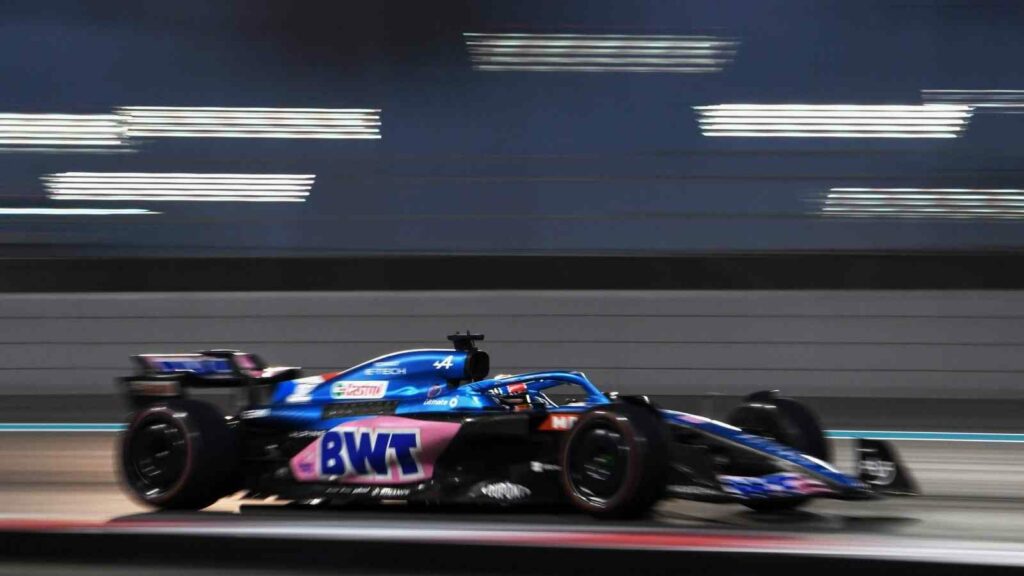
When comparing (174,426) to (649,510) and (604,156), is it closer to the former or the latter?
(649,510)

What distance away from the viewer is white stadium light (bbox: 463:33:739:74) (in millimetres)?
11125

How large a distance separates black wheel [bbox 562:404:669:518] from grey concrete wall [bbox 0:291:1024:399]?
542 cm

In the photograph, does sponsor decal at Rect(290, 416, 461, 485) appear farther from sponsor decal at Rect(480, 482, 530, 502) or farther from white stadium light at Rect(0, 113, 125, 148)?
white stadium light at Rect(0, 113, 125, 148)

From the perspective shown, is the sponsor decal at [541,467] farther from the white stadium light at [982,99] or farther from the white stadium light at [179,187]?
the white stadium light at [982,99]

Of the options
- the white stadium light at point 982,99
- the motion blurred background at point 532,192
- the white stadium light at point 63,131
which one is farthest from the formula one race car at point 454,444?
the white stadium light at point 63,131

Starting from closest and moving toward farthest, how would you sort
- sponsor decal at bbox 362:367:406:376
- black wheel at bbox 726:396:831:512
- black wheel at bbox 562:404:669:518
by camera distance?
black wheel at bbox 562:404:669:518
black wheel at bbox 726:396:831:512
sponsor decal at bbox 362:367:406:376

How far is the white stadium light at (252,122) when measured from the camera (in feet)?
37.3

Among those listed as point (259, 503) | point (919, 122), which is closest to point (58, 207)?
point (259, 503)

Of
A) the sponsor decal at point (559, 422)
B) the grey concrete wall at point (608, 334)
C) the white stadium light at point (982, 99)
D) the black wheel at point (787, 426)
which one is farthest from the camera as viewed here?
the white stadium light at point (982, 99)

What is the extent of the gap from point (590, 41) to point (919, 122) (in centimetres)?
292

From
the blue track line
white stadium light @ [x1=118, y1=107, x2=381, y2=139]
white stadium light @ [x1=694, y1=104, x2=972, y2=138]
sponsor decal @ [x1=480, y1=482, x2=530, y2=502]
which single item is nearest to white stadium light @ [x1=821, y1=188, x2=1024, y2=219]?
white stadium light @ [x1=694, y1=104, x2=972, y2=138]

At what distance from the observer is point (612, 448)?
15.8 ft

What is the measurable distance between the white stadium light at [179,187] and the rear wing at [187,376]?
548cm

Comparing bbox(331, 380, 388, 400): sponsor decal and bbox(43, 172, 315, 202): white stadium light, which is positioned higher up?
bbox(43, 172, 315, 202): white stadium light
